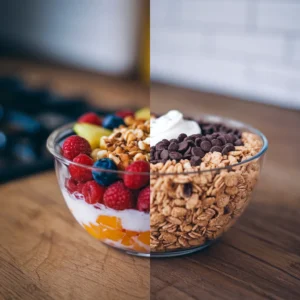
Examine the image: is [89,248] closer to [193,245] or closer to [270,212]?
[193,245]

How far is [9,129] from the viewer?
3.52ft

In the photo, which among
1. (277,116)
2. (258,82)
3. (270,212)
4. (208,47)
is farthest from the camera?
(208,47)

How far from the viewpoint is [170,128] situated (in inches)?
24.8

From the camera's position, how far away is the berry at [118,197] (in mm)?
Result: 497

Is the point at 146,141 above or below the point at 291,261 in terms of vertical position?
above

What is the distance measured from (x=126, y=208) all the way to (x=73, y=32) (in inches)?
89.6

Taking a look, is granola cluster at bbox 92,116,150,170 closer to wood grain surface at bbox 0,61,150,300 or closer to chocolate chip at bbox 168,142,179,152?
chocolate chip at bbox 168,142,179,152

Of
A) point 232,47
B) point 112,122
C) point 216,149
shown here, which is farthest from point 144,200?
point 232,47

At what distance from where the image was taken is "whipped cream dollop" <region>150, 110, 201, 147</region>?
62 cm

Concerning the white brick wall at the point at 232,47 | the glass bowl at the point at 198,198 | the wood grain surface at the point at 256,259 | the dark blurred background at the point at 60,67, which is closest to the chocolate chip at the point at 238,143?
the glass bowl at the point at 198,198

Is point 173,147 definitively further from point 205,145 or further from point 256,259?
point 256,259

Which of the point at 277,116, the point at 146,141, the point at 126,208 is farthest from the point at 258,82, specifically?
the point at 126,208

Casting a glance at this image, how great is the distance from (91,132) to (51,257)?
0.68ft

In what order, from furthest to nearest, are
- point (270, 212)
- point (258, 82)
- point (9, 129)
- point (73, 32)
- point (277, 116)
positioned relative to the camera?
point (73, 32) < point (258, 82) < point (277, 116) < point (9, 129) < point (270, 212)
